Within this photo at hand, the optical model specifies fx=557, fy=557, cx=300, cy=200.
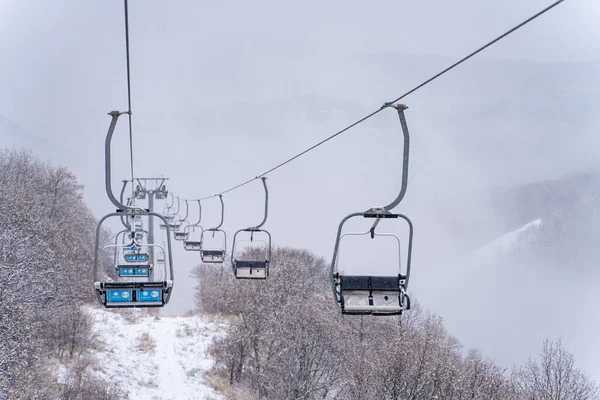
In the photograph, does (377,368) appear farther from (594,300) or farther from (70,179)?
(594,300)

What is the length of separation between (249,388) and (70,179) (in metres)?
32.8

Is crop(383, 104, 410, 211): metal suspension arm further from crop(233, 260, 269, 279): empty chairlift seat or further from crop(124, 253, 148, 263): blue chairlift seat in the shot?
crop(124, 253, 148, 263): blue chairlift seat

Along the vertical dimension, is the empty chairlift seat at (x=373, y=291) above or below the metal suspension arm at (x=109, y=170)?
below

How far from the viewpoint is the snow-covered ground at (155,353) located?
29.7m

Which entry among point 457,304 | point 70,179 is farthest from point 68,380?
point 457,304

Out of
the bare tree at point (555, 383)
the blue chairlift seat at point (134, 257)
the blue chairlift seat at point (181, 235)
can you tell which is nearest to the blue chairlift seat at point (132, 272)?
the blue chairlift seat at point (134, 257)

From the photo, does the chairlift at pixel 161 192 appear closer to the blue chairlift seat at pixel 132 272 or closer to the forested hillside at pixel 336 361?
the forested hillside at pixel 336 361

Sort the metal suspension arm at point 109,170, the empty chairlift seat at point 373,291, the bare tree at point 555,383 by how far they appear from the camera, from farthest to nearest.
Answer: the bare tree at point 555,383 → the metal suspension arm at point 109,170 → the empty chairlift seat at point 373,291

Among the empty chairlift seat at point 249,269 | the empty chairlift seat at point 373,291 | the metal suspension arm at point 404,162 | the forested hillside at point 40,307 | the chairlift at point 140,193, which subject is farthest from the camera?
the chairlift at point 140,193

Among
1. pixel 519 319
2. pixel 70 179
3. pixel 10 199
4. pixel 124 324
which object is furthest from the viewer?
pixel 519 319

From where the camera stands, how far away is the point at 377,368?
79.0ft

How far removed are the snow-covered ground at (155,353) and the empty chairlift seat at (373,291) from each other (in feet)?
74.2

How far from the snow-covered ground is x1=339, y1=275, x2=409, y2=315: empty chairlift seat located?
22.6m

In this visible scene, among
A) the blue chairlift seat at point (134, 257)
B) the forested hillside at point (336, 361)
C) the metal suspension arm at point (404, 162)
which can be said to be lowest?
the forested hillside at point (336, 361)
